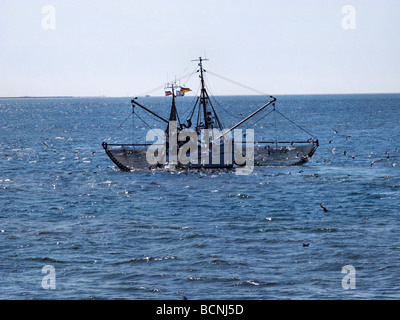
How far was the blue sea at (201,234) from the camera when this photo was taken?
26953mm

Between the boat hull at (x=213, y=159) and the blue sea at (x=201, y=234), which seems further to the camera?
the boat hull at (x=213, y=159)

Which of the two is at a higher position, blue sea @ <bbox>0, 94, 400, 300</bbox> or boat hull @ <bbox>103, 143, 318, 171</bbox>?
boat hull @ <bbox>103, 143, 318, 171</bbox>

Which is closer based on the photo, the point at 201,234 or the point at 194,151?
the point at 201,234

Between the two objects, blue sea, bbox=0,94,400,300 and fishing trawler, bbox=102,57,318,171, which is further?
fishing trawler, bbox=102,57,318,171

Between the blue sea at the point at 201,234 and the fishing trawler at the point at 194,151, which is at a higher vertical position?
the fishing trawler at the point at 194,151

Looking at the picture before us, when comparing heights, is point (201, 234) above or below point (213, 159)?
below

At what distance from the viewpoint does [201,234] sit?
3638cm

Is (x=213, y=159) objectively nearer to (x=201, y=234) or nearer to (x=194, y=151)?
(x=194, y=151)

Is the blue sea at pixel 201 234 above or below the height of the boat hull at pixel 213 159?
below

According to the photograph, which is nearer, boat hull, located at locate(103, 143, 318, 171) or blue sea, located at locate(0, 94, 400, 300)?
blue sea, located at locate(0, 94, 400, 300)

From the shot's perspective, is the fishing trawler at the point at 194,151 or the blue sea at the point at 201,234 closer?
the blue sea at the point at 201,234

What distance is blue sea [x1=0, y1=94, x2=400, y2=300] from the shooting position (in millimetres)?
26953

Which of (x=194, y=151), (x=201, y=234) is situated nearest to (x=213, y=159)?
(x=194, y=151)

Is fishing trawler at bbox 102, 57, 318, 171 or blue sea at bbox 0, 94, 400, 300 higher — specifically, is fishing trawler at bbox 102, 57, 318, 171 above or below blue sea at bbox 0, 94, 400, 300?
above
